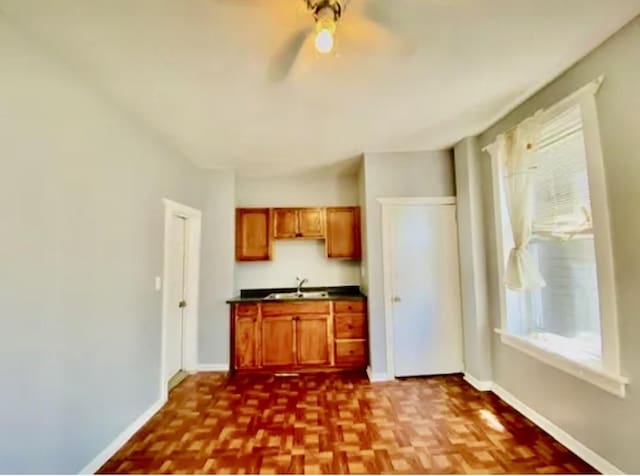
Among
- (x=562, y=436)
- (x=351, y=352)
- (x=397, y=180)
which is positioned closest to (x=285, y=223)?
(x=397, y=180)

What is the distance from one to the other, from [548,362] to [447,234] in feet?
5.37

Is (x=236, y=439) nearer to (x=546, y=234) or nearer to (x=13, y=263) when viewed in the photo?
(x=13, y=263)

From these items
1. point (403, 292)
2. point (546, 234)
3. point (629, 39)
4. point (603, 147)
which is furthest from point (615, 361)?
point (403, 292)

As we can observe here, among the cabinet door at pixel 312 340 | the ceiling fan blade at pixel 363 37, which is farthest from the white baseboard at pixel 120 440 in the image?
the ceiling fan blade at pixel 363 37

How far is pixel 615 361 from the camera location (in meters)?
1.93

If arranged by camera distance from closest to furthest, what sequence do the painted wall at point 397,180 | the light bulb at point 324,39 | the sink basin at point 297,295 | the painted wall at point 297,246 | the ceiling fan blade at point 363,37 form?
the light bulb at point 324,39
the ceiling fan blade at point 363,37
the painted wall at point 397,180
the sink basin at point 297,295
the painted wall at point 297,246

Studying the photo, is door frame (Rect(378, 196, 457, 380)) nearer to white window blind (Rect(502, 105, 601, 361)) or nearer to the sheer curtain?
the sheer curtain

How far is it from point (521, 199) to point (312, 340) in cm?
262

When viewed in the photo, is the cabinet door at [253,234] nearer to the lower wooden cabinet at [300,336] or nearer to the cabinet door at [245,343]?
the lower wooden cabinet at [300,336]

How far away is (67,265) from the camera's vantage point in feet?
6.46

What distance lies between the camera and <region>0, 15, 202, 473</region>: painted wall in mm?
1618

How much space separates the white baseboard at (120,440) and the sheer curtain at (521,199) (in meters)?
3.20

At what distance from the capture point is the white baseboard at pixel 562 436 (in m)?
2.03

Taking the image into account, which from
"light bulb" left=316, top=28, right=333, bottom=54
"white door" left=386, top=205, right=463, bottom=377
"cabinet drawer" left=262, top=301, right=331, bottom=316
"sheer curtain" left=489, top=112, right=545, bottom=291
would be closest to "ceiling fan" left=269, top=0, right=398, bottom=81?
"light bulb" left=316, top=28, right=333, bottom=54
